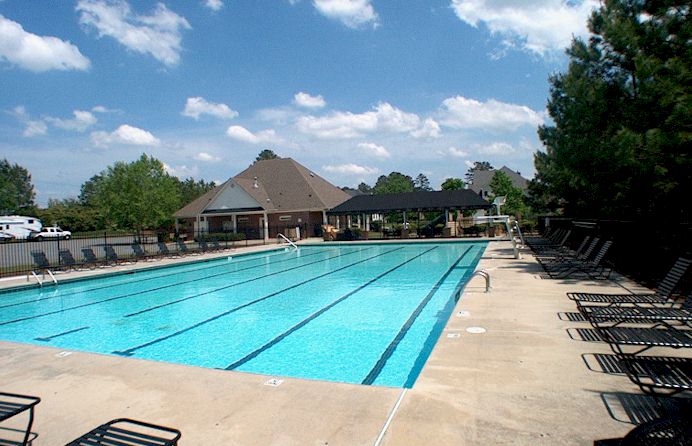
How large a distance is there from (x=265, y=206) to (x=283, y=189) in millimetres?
3252

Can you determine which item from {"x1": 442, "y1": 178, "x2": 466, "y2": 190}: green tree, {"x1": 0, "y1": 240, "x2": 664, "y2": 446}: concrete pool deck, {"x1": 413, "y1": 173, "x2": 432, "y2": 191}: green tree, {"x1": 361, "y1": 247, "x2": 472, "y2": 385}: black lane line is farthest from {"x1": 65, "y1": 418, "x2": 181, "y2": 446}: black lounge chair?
{"x1": 413, "y1": 173, "x2": 432, "y2": 191}: green tree

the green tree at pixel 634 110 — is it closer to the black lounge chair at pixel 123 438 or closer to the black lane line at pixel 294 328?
the black lane line at pixel 294 328

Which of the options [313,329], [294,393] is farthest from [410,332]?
[294,393]

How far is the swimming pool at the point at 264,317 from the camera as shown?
23.5 feet

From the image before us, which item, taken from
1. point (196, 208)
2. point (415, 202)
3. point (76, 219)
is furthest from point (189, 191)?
point (415, 202)

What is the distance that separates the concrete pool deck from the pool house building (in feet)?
94.2

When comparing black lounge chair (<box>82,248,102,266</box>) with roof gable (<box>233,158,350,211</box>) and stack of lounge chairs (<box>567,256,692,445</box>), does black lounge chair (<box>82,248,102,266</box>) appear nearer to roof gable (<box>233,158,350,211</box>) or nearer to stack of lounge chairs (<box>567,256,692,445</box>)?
roof gable (<box>233,158,350,211</box>)

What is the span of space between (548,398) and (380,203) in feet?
98.4

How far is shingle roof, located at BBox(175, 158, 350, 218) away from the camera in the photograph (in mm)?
36719

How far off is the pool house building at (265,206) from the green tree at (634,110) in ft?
80.3

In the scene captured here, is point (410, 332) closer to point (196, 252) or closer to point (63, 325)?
point (63, 325)

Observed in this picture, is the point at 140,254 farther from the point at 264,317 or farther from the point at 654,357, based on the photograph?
the point at 654,357

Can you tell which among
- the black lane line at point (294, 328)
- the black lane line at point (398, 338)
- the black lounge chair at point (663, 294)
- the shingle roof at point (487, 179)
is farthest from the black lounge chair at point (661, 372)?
the shingle roof at point (487, 179)

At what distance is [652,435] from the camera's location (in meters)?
2.40
